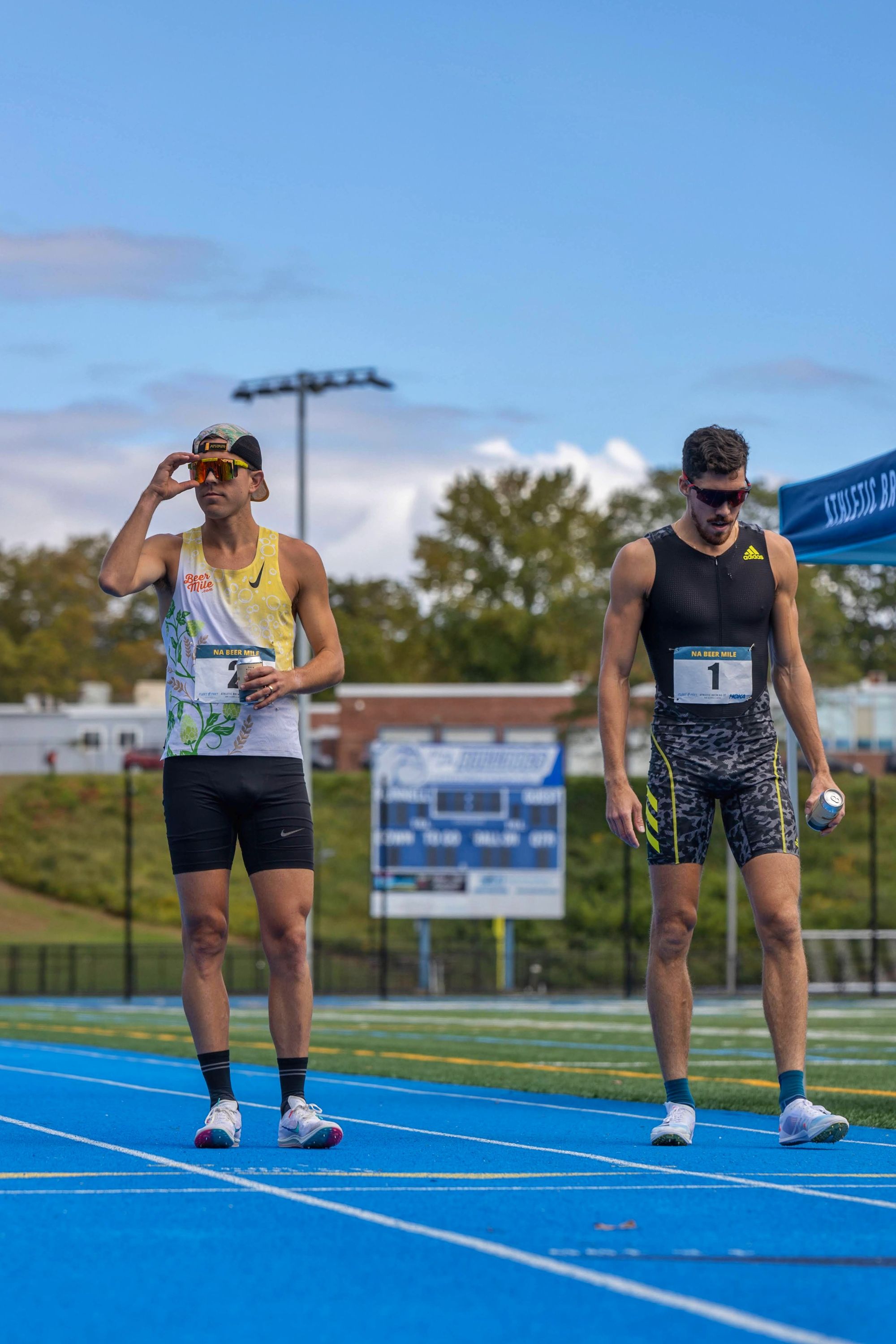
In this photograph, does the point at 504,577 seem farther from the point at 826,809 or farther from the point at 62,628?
the point at 826,809

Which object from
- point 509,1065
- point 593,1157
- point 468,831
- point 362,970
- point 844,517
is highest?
point 844,517

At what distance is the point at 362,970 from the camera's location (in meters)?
44.1

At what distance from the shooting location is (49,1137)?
216 inches

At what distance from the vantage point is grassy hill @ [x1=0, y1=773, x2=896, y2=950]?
170ft

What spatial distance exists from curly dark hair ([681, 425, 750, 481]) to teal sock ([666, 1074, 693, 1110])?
180 cm

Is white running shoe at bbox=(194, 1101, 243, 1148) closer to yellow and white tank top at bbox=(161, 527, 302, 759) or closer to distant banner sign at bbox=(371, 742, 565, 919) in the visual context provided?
yellow and white tank top at bbox=(161, 527, 302, 759)

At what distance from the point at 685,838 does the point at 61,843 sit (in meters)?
53.5

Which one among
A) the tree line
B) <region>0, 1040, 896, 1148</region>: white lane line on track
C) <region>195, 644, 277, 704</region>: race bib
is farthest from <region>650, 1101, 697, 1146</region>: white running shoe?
the tree line

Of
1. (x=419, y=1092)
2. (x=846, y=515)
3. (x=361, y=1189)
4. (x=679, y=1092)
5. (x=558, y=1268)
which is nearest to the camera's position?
(x=558, y=1268)

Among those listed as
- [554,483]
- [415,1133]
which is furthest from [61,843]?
[415,1133]

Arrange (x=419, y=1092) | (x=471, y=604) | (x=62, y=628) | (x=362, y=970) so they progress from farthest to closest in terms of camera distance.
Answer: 1. (x=62, y=628)
2. (x=471, y=604)
3. (x=362, y=970)
4. (x=419, y=1092)

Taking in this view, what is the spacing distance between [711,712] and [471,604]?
69.1m

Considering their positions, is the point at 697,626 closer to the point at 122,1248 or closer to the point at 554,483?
the point at 122,1248

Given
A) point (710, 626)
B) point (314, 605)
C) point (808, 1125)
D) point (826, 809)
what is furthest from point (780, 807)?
point (314, 605)
